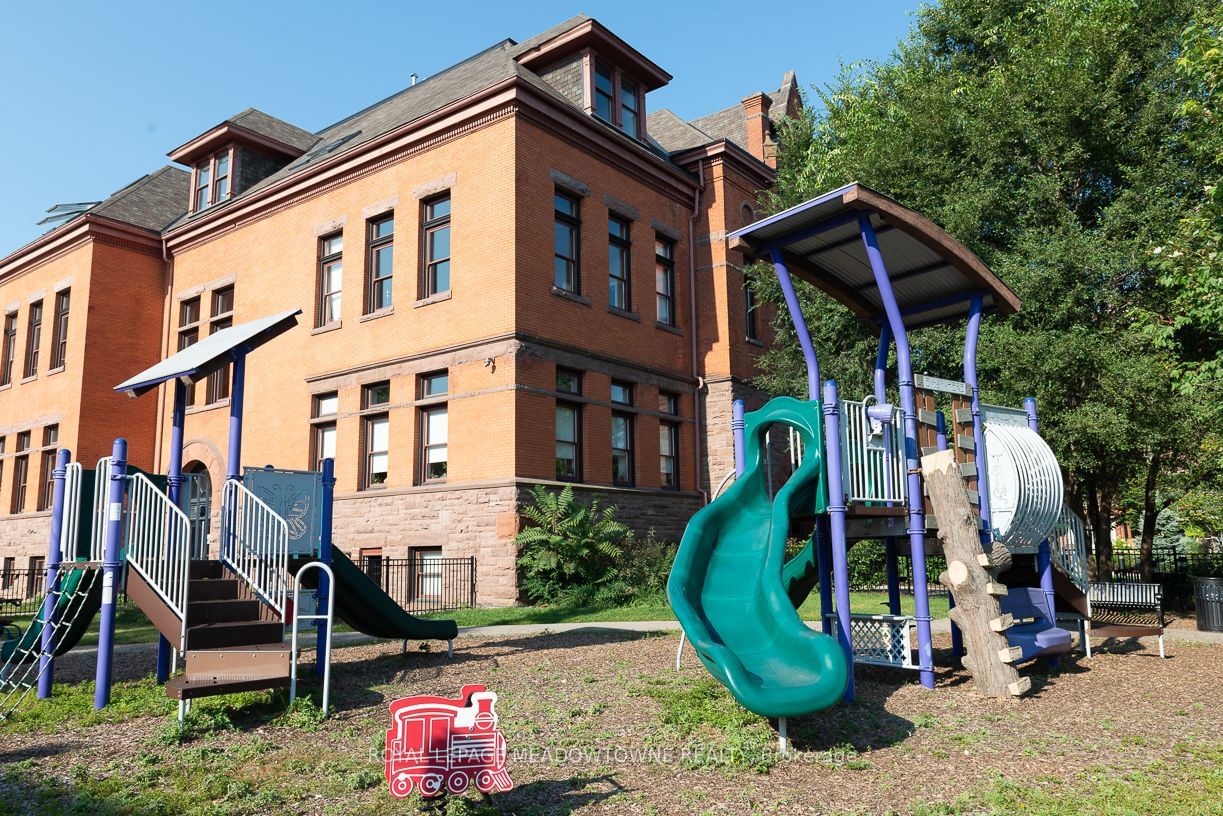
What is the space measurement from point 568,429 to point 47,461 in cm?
1794

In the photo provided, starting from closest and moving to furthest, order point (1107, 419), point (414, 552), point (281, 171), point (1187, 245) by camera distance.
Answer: point (1187, 245) < point (1107, 419) < point (414, 552) < point (281, 171)

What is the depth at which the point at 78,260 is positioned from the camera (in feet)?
88.8

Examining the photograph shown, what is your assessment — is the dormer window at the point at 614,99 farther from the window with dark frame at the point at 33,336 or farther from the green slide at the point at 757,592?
the window with dark frame at the point at 33,336

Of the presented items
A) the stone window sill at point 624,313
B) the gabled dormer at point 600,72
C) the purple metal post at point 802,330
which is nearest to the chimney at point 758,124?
the gabled dormer at point 600,72

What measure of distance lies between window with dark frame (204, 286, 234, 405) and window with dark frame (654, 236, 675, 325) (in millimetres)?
12244

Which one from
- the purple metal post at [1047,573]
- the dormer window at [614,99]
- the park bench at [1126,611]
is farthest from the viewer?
the dormer window at [614,99]

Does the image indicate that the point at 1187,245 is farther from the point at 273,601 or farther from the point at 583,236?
the point at 273,601

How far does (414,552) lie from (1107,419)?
14.0 metres

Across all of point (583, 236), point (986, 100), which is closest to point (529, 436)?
point (583, 236)

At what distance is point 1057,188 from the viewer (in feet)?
57.5

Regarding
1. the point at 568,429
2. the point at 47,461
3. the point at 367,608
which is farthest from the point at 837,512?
the point at 47,461

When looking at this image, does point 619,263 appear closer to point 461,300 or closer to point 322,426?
point 461,300

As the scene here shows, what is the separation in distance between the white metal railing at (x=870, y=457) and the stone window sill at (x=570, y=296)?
1110 cm

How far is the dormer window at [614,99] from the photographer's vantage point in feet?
75.4
